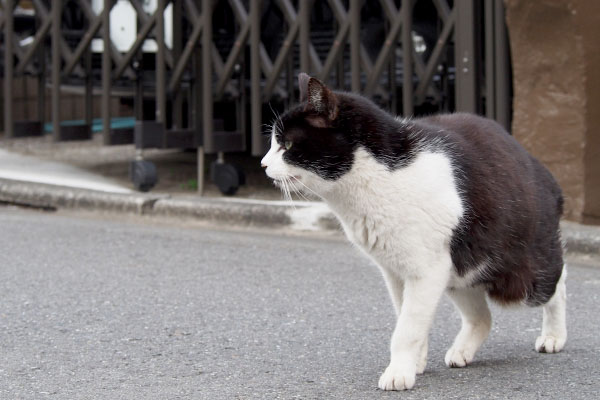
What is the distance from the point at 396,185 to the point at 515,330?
1170 mm

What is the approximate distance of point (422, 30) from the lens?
800 centimetres

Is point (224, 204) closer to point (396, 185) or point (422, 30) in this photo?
point (422, 30)

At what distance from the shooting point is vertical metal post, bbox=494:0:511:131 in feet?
21.0

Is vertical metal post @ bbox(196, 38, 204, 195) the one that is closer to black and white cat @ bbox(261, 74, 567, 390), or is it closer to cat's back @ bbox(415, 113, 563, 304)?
cat's back @ bbox(415, 113, 563, 304)

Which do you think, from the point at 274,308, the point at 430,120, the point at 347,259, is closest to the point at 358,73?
the point at 347,259

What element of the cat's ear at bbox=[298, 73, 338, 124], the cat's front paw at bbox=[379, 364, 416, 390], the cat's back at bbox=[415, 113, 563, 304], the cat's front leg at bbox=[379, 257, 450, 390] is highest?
the cat's ear at bbox=[298, 73, 338, 124]

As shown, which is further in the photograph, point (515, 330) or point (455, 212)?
point (515, 330)

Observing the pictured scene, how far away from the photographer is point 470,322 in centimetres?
371

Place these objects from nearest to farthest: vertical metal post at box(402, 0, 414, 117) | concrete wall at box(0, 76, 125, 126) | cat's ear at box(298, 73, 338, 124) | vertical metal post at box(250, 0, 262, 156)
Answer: cat's ear at box(298, 73, 338, 124), vertical metal post at box(402, 0, 414, 117), vertical metal post at box(250, 0, 262, 156), concrete wall at box(0, 76, 125, 126)

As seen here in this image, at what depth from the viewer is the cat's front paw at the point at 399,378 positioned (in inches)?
130

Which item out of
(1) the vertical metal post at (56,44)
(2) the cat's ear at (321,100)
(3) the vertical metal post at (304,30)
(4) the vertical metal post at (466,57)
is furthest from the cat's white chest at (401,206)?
(1) the vertical metal post at (56,44)

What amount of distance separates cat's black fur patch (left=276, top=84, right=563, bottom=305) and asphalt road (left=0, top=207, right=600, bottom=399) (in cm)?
26

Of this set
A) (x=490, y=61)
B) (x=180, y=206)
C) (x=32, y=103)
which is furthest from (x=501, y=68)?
(x=32, y=103)

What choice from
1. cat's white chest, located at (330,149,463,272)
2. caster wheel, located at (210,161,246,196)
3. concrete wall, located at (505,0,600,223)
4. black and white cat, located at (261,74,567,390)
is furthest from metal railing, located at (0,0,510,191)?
cat's white chest, located at (330,149,463,272)
